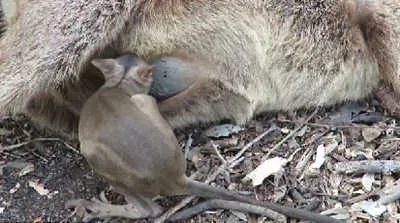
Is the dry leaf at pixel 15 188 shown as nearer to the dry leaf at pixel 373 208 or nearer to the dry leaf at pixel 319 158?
the dry leaf at pixel 319 158

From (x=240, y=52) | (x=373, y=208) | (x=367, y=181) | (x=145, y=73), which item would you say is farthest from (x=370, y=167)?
(x=145, y=73)

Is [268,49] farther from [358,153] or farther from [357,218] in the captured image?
[357,218]

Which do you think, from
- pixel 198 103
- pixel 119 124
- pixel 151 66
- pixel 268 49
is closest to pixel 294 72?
pixel 268 49

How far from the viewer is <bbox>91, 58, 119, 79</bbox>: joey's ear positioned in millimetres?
4551

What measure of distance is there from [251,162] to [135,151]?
2.89 feet

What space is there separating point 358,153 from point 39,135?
182 centimetres

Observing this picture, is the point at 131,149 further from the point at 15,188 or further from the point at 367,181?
the point at 367,181

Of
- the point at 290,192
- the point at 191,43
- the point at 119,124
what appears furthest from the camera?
the point at 191,43

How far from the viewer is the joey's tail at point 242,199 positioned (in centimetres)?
429

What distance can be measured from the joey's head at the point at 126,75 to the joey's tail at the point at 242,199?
603 mm

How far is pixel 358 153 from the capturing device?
4.76 m

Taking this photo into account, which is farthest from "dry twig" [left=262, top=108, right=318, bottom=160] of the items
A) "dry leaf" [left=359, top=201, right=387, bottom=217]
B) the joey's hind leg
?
"dry leaf" [left=359, top=201, right=387, bottom=217]

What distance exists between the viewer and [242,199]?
4.37 m

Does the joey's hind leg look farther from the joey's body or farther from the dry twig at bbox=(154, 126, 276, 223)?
the joey's body
